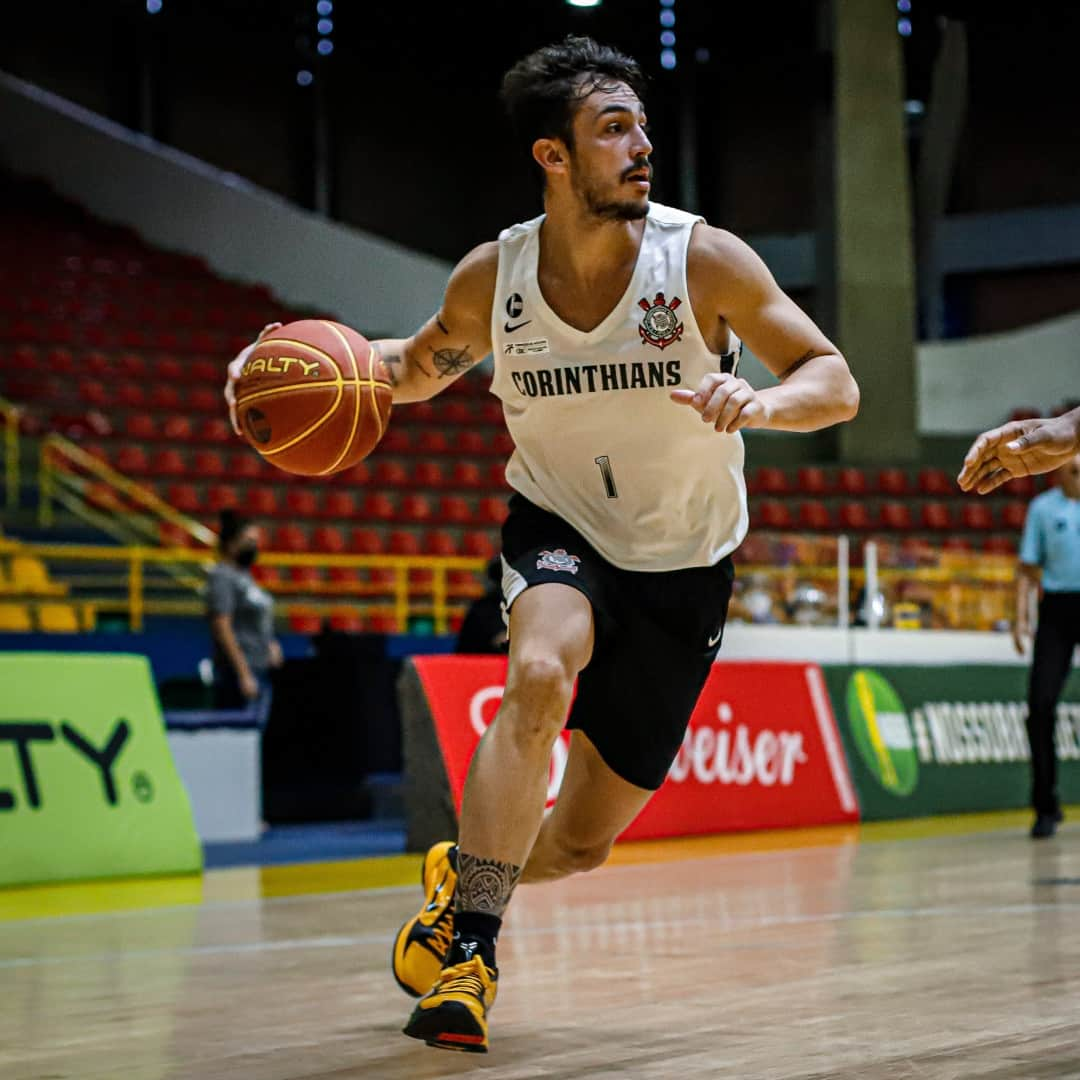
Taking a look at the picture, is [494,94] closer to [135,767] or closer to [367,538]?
[367,538]

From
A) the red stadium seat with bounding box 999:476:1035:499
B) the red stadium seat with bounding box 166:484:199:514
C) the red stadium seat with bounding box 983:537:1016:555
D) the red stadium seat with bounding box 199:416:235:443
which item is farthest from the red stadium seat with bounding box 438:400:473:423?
the red stadium seat with bounding box 999:476:1035:499

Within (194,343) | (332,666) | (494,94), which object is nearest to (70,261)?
(194,343)

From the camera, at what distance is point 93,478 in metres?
18.3

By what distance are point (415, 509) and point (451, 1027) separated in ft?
56.2

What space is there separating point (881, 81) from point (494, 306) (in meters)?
19.6

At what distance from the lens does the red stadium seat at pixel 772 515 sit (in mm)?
21062

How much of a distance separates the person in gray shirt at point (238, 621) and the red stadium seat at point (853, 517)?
39.8 ft

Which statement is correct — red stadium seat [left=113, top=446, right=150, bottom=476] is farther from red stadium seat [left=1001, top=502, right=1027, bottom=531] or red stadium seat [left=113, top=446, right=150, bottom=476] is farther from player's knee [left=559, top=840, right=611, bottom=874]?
player's knee [left=559, top=840, right=611, bottom=874]

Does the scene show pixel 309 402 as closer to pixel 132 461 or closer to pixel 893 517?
pixel 132 461

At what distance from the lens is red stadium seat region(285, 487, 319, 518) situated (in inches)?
776

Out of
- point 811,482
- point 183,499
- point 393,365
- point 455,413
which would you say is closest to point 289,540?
point 183,499

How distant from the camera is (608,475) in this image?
4.03 metres

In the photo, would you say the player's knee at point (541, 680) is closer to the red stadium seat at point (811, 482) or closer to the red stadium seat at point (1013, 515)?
the red stadium seat at point (811, 482)

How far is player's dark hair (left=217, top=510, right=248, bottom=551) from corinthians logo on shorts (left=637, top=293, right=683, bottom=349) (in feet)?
23.1
